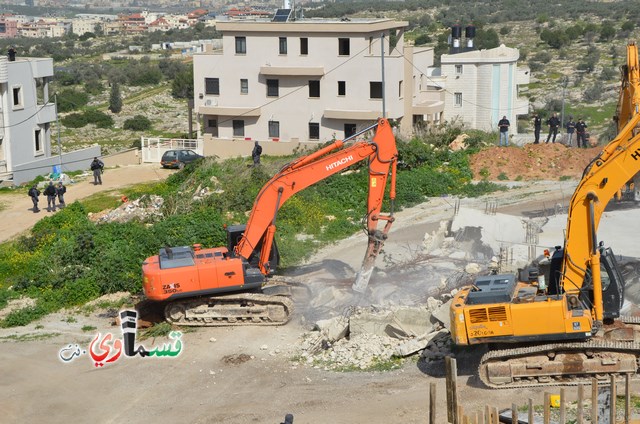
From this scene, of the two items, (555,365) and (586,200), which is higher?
(586,200)

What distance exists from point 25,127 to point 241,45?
11502mm

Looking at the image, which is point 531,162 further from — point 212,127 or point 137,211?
point 212,127

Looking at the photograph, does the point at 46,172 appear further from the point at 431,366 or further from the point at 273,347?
the point at 431,366

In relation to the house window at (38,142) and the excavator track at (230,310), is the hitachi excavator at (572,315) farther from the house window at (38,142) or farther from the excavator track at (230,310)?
the house window at (38,142)

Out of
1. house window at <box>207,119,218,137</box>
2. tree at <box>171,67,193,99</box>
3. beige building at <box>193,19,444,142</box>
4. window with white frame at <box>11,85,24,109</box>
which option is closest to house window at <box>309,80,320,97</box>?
beige building at <box>193,19,444,142</box>

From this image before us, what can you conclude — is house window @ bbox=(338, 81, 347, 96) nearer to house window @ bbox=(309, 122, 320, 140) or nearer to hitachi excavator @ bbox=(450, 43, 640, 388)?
house window @ bbox=(309, 122, 320, 140)

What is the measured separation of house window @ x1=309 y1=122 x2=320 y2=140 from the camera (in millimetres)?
52688

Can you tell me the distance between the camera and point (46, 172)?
167 feet

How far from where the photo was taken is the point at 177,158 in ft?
168

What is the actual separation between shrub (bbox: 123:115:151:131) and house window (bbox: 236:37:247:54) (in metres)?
31.8

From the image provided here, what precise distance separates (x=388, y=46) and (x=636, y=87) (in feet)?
78.7

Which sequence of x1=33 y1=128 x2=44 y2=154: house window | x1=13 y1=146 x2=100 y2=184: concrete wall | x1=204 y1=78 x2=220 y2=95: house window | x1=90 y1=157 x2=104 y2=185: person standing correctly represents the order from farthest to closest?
x1=204 y1=78 x2=220 y2=95: house window
x1=33 y1=128 x2=44 y2=154: house window
x1=13 y1=146 x2=100 y2=184: concrete wall
x1=90 y1=157 x2=104 y2=185: person standing

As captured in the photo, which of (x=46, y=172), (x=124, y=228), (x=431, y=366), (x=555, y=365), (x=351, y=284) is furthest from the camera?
(x=46, y=172)

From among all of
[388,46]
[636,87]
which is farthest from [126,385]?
[388,46]
